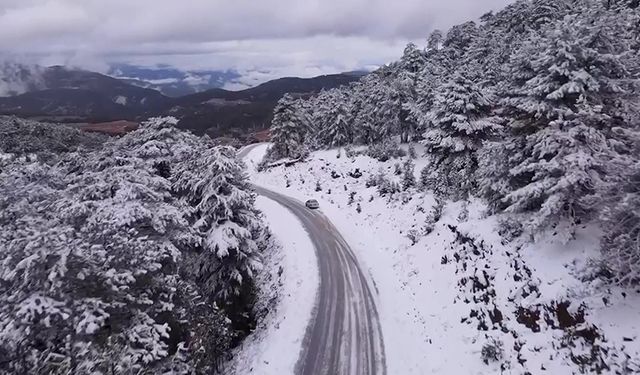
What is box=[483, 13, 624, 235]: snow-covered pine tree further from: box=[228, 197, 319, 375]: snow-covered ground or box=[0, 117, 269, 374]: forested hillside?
box=[0, 117, 269, 374]: forested hillside

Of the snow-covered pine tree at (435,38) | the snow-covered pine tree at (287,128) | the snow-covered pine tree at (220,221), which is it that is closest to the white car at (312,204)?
the snow-covered pine tree at (220,221)

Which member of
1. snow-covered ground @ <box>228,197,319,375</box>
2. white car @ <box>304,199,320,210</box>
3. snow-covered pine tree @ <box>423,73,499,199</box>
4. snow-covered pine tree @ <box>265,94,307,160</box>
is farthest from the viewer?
snow-covered pine tree @ <box>265,94,307,160</box>

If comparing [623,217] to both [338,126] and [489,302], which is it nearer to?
[489,302]

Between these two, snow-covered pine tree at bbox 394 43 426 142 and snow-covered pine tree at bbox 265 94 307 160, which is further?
snow-covered pine tree at bbox 265 94 307 160

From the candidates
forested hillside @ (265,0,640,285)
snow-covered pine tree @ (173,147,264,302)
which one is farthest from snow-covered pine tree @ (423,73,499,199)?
snow-covered pine tree @ (173,147,264,302)

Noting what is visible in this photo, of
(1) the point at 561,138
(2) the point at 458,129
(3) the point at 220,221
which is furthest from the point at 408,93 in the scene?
(1) the point at 561,138

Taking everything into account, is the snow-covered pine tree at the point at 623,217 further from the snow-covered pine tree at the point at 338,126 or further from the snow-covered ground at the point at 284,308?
the snow-covered pine tree at the point at 338,126
